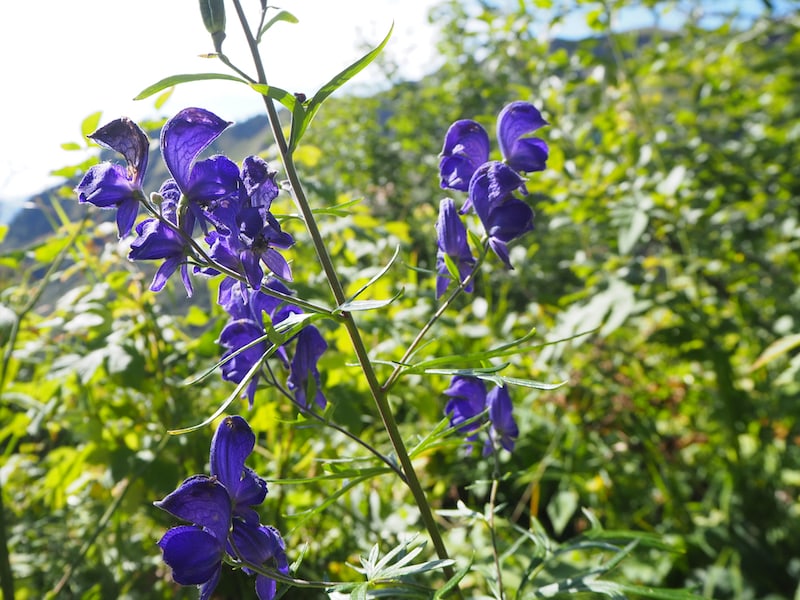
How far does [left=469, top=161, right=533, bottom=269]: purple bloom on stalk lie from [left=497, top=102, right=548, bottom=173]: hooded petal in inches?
3.5

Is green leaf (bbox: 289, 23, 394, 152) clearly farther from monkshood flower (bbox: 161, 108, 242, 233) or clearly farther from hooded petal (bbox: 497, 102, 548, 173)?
hooded petal (bbox: 497, 102, 548, 173)

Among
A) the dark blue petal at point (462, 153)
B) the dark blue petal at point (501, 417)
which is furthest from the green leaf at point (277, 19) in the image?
the dark blue petal at point (501, 417)

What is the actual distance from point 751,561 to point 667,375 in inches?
26.1

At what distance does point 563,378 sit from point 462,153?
111 cm

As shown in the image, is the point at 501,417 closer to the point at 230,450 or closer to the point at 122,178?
the point at 230,450

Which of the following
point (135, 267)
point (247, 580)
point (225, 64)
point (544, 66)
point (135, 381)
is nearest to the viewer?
point (225, 64)

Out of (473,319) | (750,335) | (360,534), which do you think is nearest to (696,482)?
(750,335)

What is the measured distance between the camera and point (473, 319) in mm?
2459

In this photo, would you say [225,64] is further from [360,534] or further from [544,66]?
[544,66]

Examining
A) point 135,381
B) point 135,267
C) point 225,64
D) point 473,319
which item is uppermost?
point 225,64

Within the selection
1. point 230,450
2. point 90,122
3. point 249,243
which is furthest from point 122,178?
point 90,122

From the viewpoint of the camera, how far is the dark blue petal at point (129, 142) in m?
0.58

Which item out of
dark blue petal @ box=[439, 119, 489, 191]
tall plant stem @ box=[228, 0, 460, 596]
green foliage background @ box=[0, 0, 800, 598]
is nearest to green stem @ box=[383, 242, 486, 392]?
tall plant stem @ box=[228, 0, 460, 596]

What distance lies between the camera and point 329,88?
0.58 m
